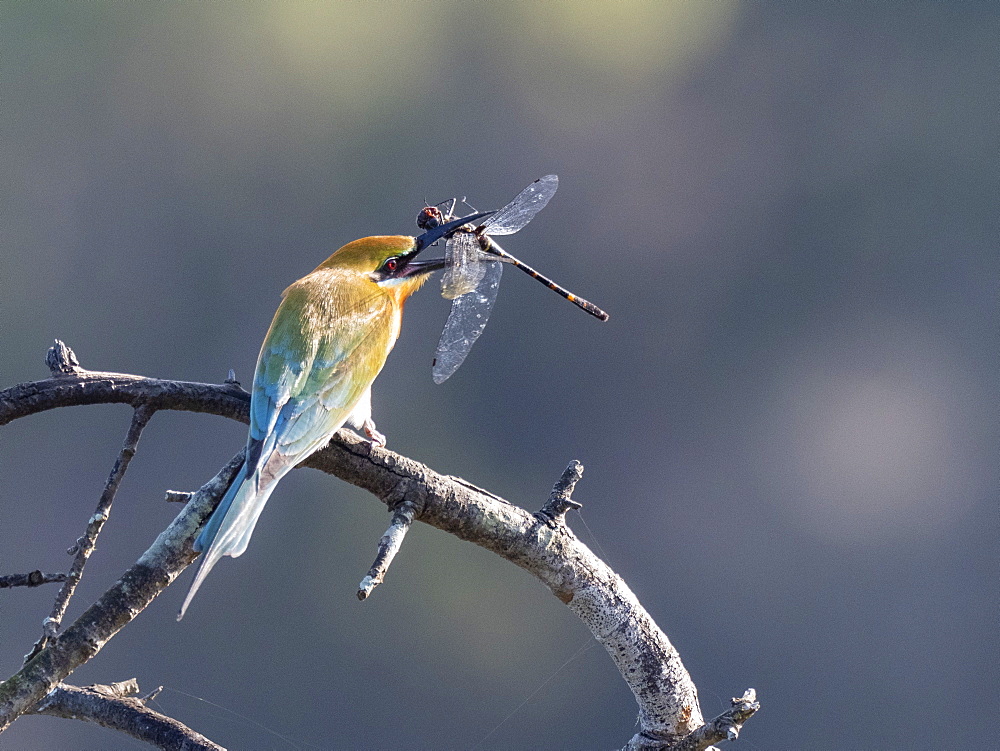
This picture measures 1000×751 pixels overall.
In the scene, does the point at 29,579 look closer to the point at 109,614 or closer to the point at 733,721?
the point at 109,614

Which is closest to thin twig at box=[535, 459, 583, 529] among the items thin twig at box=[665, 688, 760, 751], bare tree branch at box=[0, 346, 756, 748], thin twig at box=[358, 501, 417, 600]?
bare tree branch at box=[0, 346, 756, 748]

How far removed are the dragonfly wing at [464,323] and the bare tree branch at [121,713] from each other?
54cm

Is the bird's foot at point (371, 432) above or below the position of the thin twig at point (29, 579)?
above

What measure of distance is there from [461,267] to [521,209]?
0.67 feet

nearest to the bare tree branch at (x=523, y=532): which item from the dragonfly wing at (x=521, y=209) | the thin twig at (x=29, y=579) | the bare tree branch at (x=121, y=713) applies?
the thin twig at (x=29, y=579)

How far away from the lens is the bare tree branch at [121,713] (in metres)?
0.96

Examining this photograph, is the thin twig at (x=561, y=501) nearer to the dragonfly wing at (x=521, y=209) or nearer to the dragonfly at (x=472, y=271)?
the dragonfly at (x=472, y=271)

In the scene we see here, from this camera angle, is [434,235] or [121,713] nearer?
[121,713]

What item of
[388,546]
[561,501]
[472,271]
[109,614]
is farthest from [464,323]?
[109,614]

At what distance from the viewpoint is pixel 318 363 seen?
1.12 m

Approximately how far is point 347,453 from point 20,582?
350 mm

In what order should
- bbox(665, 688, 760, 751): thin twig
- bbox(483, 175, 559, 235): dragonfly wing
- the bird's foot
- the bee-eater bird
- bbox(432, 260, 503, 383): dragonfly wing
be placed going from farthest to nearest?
bbox(483, 175, 559, 235): dragonfly wing < bbox(432, 260, 503, 383): dragonfly wing < the bird's foot < the bee-eater bird < bbox(665, 688, 760, 751): thin twig

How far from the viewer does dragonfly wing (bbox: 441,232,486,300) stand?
131 centimetres

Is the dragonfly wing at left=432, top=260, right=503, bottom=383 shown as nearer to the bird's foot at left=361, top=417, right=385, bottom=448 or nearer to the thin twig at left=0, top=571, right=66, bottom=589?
the bird's foot at left=361, top=417, right=385, bottom=448
